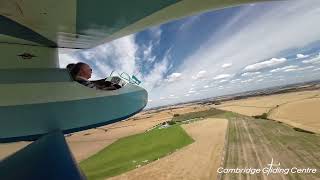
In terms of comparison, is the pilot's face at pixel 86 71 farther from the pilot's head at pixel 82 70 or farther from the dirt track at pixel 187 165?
the dirt track at pixel 187 165

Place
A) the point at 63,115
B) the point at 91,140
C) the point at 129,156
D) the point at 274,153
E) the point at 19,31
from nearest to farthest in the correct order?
1. the point at 19,31
2. the point at 63,115
3. the point at 274,153
4. the point at 129,156
5. the point at 91,140

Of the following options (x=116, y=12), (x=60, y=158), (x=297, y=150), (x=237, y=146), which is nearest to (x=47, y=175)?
(x=60, y=158)

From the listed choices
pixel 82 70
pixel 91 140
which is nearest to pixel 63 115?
pixel 82 70

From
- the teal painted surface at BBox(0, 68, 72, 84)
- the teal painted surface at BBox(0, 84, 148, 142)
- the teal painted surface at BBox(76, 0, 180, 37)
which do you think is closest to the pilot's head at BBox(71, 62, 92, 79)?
the teal painted surface at BBox(0, 68, 72, 84)

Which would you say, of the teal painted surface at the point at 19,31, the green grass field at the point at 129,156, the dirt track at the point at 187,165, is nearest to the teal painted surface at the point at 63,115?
the teal painted surface at the point at 19,31

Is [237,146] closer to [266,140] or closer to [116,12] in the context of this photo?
[266,140]

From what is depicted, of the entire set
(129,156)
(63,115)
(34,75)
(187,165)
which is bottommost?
(187,165)

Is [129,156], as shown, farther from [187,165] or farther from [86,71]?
[86,71]
